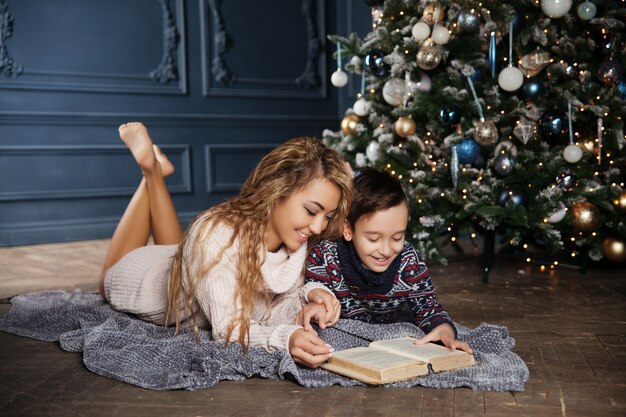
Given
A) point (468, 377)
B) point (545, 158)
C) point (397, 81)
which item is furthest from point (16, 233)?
point (468, 377)

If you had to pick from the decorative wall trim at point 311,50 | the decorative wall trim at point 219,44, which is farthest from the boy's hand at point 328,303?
the decorative wall trim at point 311,50

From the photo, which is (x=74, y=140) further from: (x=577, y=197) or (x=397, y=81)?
(x=577, y=197)

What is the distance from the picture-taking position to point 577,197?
3.53m

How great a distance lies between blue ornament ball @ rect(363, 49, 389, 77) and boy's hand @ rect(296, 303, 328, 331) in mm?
1946

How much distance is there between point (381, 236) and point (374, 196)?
131 millimetres

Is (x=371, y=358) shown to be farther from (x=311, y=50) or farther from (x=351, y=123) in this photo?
(x=311, y=50)

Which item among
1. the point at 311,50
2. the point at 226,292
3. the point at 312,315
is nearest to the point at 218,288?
the point at 226,292

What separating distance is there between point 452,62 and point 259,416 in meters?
2.38

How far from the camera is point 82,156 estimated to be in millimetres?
5531

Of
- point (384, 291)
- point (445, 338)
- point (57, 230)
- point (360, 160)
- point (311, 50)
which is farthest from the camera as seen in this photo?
point (311, 50)

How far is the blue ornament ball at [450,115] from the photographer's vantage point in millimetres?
3596

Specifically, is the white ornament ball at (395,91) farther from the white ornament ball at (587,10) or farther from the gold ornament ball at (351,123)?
the white ornament ball at (587,10)

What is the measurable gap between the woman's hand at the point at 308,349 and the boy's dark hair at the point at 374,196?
1.48ft

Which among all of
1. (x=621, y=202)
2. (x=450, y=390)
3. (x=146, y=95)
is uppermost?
(x=146, y=95)
